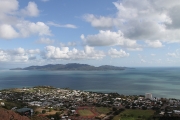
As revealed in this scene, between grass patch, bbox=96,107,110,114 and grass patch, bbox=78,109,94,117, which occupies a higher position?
grass patch, bbox=96,107,110,114

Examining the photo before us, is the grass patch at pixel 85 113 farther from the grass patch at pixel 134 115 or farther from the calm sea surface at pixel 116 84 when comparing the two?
the calm sea surface at pixel 116 84

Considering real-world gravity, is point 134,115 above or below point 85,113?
above

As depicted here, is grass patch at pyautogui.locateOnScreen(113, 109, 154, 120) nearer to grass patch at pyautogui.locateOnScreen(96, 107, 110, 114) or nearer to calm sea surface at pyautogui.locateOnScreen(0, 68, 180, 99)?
grass patch at pyautogui.locateOnScreen(96, 107, 110, 114)

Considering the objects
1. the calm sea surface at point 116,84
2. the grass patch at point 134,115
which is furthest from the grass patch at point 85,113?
the calm sea surface at point 116,84

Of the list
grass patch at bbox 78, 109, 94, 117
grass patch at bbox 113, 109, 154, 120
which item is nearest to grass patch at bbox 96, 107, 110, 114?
grass patch at bbox 78, 109, 94, 117

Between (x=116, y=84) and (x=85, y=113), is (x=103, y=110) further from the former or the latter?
(x=116, y=84)

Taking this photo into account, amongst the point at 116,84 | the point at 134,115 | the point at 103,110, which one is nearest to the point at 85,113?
the point at 103,110

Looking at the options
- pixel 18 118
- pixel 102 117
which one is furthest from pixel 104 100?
pixel 18 118

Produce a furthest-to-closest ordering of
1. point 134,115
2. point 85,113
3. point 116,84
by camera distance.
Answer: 1. point 116,84
2. point 85,113
3. point 134,115

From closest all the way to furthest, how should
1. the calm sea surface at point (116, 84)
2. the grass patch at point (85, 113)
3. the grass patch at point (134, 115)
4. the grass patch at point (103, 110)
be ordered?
the grass patch at point (134, 115), the grass patch at point (85, 113), the grass patch at point (103, 110), the calm sea surface at point (116, 84)
